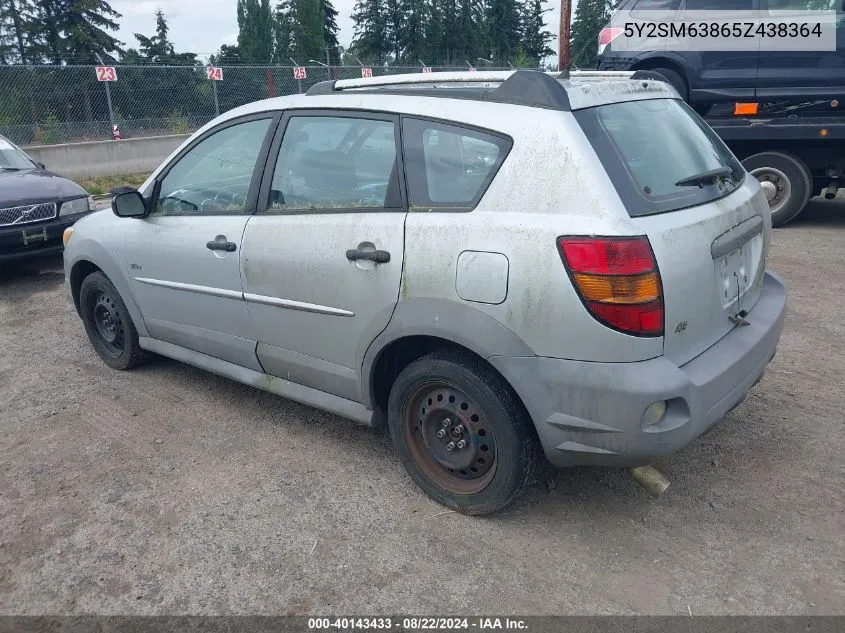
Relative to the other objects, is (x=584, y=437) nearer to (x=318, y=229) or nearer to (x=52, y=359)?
(x=318, y=229)

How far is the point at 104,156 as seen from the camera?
15.8 m

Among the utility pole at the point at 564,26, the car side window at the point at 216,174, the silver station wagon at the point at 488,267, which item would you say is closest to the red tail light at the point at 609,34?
the silver station wagon at the point at 488,267

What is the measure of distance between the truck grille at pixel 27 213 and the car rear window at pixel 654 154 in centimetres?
639

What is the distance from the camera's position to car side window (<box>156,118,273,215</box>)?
374 centimetres

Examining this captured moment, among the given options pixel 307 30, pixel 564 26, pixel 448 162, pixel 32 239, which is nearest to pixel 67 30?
pixel 307 30

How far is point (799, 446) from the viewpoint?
3504 mm

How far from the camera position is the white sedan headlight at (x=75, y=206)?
24.6 ft

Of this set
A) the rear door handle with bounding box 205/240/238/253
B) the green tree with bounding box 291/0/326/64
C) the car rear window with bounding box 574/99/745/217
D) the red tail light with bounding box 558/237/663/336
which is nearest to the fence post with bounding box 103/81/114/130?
the rear door handle with bounding box 205/240/238/253

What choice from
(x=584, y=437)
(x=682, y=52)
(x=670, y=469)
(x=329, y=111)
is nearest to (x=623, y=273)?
(x=584, y=437)

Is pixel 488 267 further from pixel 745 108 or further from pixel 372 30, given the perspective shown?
pixel 372 30

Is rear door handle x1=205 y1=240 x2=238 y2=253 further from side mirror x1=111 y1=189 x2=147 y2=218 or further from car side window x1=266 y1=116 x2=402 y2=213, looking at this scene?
side mirror x1=111 y1=189 x2=147 y2=218

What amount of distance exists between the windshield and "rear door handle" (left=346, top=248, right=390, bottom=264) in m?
6.56

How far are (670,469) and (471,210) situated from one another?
164 cm

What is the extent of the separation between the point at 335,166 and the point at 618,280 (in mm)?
1553
